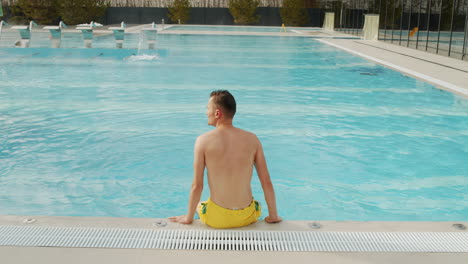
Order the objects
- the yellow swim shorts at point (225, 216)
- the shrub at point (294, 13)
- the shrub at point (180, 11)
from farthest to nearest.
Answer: the shrub at point (180, 11), the shrub at point (294, 13), the yellow swim shorts at point (225, 216)

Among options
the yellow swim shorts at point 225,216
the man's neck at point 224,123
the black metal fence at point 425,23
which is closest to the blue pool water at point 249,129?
the yellow swim shorts at point 225,216

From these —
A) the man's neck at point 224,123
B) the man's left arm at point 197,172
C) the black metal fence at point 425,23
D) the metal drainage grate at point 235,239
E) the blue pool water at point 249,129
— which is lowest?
the blue pool water at point 249,129

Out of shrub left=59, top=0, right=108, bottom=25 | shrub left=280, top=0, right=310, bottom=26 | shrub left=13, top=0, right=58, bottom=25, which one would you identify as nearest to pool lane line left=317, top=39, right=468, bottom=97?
shrub left=280, top=0, right=310, bottom=26

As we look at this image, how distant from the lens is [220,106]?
265cm

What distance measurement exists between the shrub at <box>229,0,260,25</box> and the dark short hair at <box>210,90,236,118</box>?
3572 centimetres

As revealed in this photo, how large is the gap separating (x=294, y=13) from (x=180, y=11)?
8.52 m

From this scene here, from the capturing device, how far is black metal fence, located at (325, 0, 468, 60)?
14.2 m

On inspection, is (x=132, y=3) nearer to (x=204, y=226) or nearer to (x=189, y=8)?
(x=189, y=8)

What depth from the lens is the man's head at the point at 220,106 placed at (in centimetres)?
262

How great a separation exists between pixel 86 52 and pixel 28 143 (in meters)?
10.5

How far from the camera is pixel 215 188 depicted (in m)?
2.76

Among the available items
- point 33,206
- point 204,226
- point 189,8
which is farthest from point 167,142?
point 189,8

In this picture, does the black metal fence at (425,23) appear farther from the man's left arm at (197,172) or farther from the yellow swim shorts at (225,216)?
the man's left arm at (197,172)

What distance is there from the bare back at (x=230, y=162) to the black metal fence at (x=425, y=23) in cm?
1292
